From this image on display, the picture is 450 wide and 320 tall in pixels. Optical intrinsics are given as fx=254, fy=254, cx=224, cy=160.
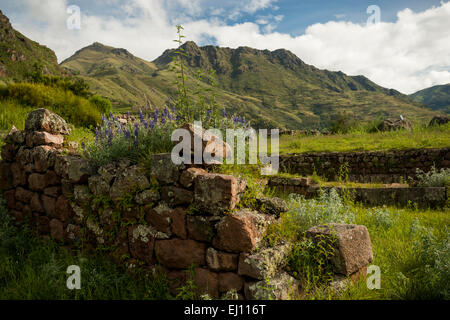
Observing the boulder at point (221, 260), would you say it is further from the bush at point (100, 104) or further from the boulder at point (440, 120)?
the boulder at point (440, 120)

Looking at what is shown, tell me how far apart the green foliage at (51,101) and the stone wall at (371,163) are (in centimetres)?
761

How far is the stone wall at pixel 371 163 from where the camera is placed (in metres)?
7.97

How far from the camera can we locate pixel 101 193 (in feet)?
10.8

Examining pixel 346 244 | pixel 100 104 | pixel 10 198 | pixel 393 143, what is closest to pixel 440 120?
pixel 393 143

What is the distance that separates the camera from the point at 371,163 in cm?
888

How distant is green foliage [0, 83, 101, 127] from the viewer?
334 inches

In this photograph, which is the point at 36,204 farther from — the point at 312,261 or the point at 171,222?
the point at 312,261

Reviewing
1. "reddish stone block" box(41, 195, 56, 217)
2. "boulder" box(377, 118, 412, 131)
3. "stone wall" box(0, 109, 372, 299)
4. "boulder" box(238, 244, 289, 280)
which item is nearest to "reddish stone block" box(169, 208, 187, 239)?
"stone wall" box(0, 109, 372, 299)

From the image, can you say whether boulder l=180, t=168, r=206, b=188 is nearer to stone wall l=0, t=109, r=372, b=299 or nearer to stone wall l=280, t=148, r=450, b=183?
stone wall l=0, t=109, r=372, b=299

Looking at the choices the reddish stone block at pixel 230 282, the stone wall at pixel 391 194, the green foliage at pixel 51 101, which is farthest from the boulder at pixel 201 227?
the green foliage at pixel 51 101

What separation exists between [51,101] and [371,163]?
11196mm

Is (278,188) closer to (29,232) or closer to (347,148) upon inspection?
(347,148)

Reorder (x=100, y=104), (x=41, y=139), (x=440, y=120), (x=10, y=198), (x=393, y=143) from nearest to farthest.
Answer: (x=41, y=139) → (x=10, y=198) → (x=393, y=143) → (x=100, y=104) → (x=440, y=120)
